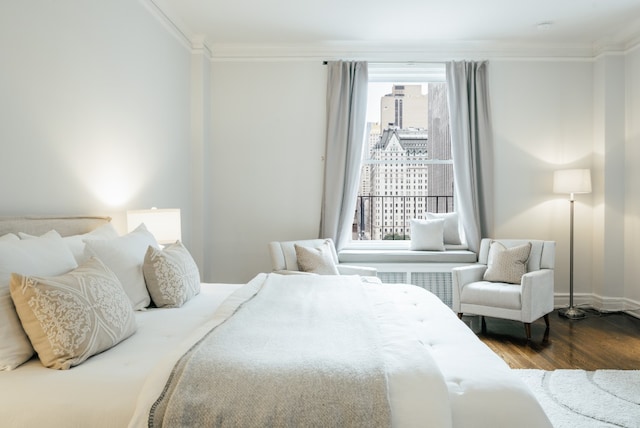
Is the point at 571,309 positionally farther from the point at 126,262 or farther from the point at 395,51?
the point at 126,262

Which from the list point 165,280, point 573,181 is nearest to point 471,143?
point 573,181

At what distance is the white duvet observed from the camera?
49.4 inches

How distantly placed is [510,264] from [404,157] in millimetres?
1814

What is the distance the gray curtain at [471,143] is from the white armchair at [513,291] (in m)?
0.54

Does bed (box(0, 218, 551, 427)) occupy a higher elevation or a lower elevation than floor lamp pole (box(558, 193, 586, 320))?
higher

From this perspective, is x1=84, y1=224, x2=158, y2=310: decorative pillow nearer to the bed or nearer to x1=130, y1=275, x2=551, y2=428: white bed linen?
the bed

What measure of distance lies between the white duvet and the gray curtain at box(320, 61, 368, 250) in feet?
10.4

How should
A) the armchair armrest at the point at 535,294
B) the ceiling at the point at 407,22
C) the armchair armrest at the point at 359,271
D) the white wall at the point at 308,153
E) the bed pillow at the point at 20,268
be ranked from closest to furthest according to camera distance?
1. the bed pillow at the point at 20,268
2. the armchair armrest at the point at 535,294
3. the ceiling at the point at 407,22
4. the armchair armrest at the point at 359,271
5. the white wall at the point at 308,153

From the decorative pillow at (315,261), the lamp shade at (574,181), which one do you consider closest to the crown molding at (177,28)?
the decorative pillow at (315,261)

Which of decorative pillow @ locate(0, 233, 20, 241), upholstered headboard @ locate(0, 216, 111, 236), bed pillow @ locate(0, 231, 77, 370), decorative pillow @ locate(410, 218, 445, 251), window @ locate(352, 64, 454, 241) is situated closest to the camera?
bed pillow @ locate(0, 231, 77, 370)

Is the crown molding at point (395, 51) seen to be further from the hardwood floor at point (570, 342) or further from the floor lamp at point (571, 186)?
the hardwood floor at point (570, 342)

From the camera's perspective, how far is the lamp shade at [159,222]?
10.3ft

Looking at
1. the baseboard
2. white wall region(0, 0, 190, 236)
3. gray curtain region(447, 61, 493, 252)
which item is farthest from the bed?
the baseboard

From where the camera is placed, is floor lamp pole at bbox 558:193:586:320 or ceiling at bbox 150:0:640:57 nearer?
ceiling at bbox 150:0:640:57
